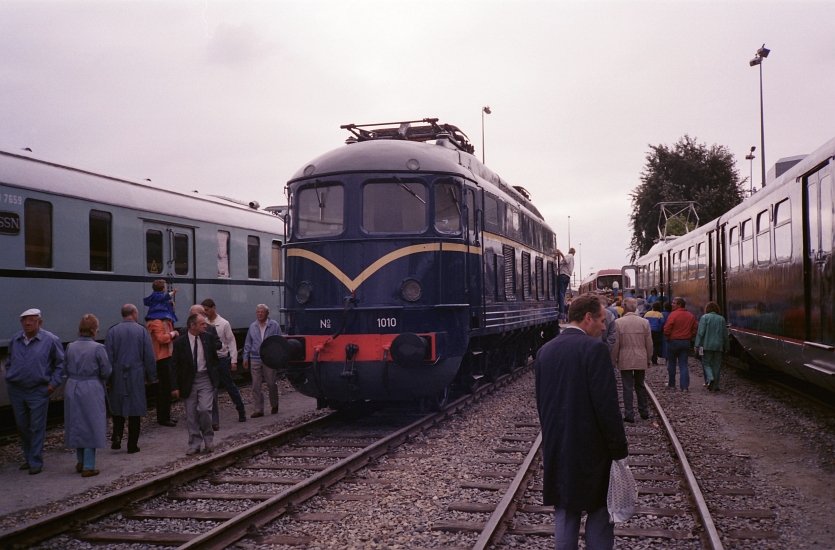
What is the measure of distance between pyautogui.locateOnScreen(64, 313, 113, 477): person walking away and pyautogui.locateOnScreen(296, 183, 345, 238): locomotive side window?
3101mm

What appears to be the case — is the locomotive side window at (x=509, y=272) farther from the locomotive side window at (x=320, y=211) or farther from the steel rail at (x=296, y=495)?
the locomotive side window at (x=320, y=211)

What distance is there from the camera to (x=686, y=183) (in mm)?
46531

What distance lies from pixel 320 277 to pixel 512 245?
476 cm

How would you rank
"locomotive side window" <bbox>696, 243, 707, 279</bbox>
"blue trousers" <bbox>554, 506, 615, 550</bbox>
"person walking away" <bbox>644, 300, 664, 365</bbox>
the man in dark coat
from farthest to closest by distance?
1. "locomotive side window" <bbox>696, 243, 707, 279</bbox>
2. "person walking away" <bbox>644, 300, 664, 365</bbox>
3. "blue trousers" <bbox>554, 506, 615, 550</bbox>
4. the man in dark coat

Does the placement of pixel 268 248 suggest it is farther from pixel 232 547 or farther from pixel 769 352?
pixel 232 547

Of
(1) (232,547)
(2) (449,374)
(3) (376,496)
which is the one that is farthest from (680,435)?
(1) (232,547)

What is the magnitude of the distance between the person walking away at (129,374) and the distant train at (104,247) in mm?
1702

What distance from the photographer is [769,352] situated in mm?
11883

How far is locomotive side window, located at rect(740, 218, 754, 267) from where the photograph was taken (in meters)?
13.5

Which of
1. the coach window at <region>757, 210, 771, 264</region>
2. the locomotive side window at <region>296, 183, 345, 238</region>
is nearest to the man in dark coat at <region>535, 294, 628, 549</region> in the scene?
the locomotive side window at <region>296, 183, 345, 238</region>

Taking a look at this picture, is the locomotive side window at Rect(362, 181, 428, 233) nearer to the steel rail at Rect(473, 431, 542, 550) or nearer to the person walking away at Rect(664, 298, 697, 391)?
the steel rail at Rect(473, 431, 542, 550)

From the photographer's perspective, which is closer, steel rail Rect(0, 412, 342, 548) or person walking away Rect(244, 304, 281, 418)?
steel rail Rect(0, 412, 342, 548)

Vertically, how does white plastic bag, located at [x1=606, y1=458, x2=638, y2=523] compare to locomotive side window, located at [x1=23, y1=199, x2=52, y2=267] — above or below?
below

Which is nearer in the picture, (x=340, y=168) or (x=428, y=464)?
(x=428, y=464)
